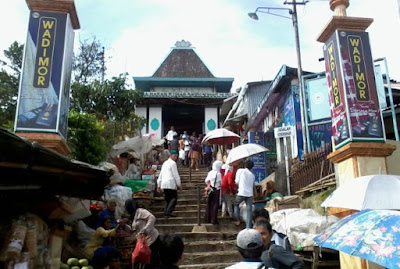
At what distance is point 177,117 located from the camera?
2603 centimetres

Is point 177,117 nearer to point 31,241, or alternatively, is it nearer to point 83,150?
point 83,150

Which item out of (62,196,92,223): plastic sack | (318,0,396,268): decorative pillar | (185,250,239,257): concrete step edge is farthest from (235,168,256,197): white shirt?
(62,196,92,223): plastic sack

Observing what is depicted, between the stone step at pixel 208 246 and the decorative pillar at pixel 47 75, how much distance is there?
10.8 feet

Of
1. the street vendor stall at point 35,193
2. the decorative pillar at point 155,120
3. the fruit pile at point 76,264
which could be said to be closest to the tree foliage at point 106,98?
the decorative pillar at point 155,120

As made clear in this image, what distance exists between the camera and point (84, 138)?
32.6 feet

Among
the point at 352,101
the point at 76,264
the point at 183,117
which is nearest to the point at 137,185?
the point at 76,264

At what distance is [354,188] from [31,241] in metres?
3.79

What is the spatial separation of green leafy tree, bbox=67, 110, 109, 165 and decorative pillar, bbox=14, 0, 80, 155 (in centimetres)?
265

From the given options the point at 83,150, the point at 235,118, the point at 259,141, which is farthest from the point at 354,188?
the point at 235,118

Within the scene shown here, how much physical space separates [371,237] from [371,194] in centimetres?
144

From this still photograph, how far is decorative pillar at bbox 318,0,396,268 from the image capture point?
22.4 ft

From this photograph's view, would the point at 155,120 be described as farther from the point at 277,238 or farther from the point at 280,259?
the point at 280,259

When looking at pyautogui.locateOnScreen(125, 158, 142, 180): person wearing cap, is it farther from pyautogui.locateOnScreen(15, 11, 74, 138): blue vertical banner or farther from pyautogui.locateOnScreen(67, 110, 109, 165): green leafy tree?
pyautogui.locateOnScreen(15, 11, 74, 138): blue vertical banner

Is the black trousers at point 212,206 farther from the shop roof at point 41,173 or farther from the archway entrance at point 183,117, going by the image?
the archway entrance at point 183,117
